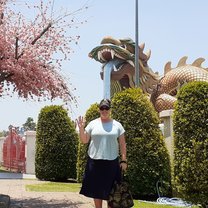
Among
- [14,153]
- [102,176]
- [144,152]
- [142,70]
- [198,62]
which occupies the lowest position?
[102,176]

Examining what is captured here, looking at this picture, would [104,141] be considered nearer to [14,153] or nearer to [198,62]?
[14,153]

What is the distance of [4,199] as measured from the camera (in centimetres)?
824

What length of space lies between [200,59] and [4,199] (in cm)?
3273

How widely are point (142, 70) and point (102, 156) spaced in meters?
31.1

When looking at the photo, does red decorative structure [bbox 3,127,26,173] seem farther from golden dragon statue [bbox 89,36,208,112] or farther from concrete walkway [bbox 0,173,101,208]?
golden dragon statue [bbox 89,36,208,112]

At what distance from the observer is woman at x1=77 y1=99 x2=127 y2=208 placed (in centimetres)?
595

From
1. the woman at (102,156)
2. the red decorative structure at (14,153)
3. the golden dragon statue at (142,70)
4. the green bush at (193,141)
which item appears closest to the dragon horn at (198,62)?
the golden dragon statue at (142,70)

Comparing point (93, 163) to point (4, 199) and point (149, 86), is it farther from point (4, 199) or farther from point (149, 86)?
point (149, 86)

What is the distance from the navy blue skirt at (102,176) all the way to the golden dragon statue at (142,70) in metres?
28.5

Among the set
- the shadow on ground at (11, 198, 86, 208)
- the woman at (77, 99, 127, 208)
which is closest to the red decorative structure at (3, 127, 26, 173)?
the shadow on ground at (11, 198, 86, 208)

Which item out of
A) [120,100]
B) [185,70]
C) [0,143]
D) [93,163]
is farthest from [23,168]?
[185,70]

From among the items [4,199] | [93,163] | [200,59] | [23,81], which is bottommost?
[4,199]

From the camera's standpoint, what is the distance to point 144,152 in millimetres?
10109

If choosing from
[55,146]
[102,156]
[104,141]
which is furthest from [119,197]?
[55,146]
